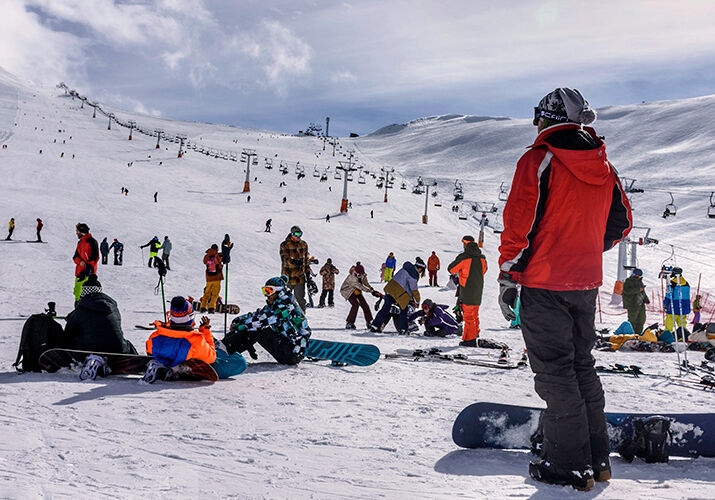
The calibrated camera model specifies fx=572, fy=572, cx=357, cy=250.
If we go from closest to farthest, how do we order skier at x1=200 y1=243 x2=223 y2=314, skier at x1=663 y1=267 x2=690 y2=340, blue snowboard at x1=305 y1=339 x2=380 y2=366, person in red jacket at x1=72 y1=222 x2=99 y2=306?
blue snowboard at x1=305 y1=339 x2=380 y2=366 < person in red jacket at x1=72 y1=222 x2=99 y2=306 < skier at x1=663 y1=267 x2=690 y2=340 < skier at x1=200 y1=243 x2=223 y2=314

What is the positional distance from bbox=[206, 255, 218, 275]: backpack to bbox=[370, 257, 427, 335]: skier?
413 cm

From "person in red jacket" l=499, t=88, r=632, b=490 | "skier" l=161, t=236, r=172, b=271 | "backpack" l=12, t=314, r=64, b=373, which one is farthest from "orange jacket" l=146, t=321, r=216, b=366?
"skier" l=161, t=236, r=172, b=271

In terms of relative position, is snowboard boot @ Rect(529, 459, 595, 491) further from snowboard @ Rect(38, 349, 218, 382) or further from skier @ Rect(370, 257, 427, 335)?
skier @ Rect(370, 257, 427, 335)

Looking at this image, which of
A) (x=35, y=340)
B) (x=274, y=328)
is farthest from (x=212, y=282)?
(x=35, y=340)

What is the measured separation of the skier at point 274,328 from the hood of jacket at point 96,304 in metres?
1.28

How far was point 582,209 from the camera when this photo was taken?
9.07 ft

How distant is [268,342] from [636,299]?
29.3 feet

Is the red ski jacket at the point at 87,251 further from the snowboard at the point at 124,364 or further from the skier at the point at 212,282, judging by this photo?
the snowboard at the point at 124,364

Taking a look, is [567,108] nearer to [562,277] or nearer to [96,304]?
[562,277]

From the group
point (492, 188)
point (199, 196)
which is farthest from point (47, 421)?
point (492, 188)

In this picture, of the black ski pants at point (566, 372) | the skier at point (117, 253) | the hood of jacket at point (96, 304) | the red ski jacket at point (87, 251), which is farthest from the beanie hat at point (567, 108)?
the skier at point (117, 253)

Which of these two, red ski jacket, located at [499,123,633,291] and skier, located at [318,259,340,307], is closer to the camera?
red ski jacket, located at [499,123,633,291]

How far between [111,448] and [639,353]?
8243 mm

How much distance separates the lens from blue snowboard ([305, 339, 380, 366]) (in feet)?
21.1
